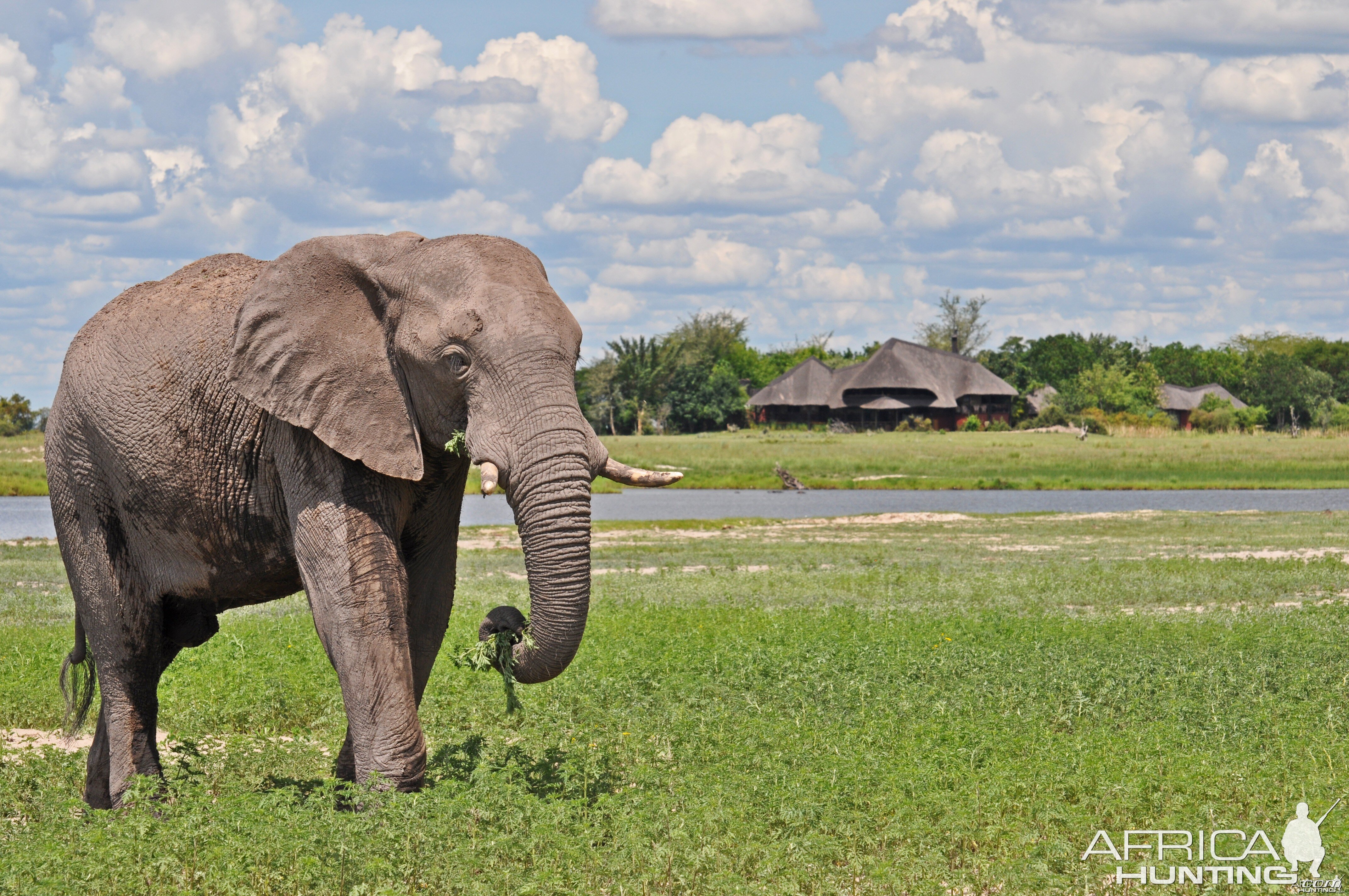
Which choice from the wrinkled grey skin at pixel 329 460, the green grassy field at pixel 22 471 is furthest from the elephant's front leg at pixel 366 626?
the green grassy field at pixel 22 471

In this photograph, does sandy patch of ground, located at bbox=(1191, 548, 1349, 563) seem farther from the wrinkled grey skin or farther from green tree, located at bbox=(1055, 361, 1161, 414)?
green tree, located at bbox=(1055, 361, 1161, 414)

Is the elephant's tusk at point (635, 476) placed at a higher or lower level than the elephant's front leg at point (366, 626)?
higher

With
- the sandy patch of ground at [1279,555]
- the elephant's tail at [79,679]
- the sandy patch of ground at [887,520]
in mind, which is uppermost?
the elephant's tail at [79,679]

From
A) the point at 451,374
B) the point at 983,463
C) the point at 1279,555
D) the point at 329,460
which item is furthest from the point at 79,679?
the point at 983,463

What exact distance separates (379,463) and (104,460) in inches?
100

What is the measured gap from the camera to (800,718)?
10.9m

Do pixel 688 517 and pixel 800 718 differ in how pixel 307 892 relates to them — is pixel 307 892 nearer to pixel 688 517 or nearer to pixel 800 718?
pixel 800 718

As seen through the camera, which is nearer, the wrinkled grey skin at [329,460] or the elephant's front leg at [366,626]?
the wrinkled grey skin at [329,460]

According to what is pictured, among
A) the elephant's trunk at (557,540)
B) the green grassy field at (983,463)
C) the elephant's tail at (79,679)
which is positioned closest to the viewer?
the elephant's trunk at (557,540)

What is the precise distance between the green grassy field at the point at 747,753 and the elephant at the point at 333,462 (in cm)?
68

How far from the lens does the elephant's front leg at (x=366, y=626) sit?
7410 mm

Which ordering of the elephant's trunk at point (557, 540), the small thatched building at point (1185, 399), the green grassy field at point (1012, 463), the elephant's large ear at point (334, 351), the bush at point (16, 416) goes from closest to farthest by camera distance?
1. the elephant's trunk at point (557, 540)
2. the elephant's large ear at point (334, 351)
3. the green grassy field at point (1012, 463)
4. the bush at point (16, 416)
5. the small thatched building at point (1185, 399)

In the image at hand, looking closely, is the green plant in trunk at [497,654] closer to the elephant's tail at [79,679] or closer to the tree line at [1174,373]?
the elephant's tail at [79,679]

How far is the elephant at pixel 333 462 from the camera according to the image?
716cm
